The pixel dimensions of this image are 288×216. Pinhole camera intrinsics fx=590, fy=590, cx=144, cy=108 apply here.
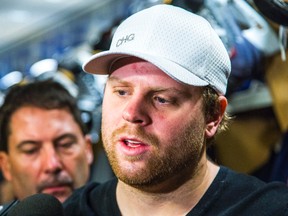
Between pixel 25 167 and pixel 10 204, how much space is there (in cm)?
41

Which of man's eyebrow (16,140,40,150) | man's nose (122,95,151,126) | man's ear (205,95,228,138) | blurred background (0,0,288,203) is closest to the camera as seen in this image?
man's nose (122,95,151,126)

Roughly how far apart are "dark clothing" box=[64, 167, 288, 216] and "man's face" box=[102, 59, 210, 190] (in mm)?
60

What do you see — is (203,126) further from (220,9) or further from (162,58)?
(220,9)

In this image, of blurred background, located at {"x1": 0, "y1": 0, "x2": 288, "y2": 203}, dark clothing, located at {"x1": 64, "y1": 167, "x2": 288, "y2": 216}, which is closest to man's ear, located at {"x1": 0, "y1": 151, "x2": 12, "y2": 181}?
blurred background, located at {"x1": 0, "y1": 0, "x2": 288, "y2": 203}

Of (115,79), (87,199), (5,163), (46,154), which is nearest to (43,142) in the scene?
(46,154)

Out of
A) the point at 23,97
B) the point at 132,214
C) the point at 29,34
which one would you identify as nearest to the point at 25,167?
the point at 23,97

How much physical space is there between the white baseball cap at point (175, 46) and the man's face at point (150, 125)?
21mm

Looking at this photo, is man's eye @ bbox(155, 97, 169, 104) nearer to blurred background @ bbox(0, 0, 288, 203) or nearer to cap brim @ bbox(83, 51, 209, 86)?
cap brim @ bbox(83, 51, 209, 86)

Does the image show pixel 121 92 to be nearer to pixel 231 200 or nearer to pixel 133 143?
pixel 133 143

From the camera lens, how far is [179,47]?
84 centimetres

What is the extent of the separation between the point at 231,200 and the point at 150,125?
17cm

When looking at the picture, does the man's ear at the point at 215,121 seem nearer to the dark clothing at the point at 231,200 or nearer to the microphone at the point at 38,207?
the dark clothing at the point at 231,200

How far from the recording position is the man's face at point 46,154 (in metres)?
1.26

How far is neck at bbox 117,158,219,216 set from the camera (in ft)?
2.87
